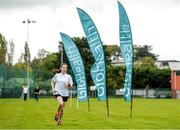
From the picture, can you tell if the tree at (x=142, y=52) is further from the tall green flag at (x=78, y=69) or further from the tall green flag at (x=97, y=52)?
the tall green flag at (x=97, y=52)

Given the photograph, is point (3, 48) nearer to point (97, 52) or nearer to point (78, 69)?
point (78, 69)

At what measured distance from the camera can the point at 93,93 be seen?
100 m

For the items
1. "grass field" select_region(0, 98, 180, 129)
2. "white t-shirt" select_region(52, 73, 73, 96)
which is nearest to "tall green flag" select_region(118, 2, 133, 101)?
"grass field" select_region(0, 98, 180, 129)

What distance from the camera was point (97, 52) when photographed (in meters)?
24.6

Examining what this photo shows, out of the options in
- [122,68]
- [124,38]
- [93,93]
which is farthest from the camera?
[122,68]

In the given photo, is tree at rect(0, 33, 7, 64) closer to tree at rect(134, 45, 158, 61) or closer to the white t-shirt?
tree at rect(134, 45, 158, 61)

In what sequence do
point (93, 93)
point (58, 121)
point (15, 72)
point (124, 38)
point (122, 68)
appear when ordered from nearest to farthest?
point (58, 121), point (124, 38), point (15, 72), point (93, 93), point (122, 68)

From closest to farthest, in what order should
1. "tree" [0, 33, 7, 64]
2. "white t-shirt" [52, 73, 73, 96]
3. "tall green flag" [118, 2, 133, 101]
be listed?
"white t-shirt" [52, 73, 73, 96] → "tall green flag" [118, 2, 133, 101] → "tree" [0, 33, 7, 64]

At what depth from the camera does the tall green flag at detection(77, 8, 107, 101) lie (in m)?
24.4

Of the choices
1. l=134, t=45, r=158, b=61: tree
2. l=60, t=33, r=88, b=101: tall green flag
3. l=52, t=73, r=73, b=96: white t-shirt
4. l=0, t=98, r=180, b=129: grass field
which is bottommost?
l=0, t=98, r=180, b=129: grass field

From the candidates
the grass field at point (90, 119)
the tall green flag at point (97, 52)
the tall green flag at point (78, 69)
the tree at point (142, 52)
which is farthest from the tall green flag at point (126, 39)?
the tree at point (142, 52)

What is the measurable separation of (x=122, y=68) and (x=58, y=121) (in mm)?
89826

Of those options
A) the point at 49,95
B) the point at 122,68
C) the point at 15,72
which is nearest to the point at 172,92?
the point at 122,68

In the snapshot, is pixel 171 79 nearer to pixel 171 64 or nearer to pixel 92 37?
pixel 171 64
